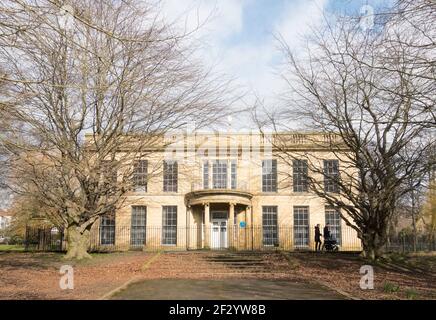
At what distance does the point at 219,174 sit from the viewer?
34562 mm

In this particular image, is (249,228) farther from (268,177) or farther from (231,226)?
(268,177)

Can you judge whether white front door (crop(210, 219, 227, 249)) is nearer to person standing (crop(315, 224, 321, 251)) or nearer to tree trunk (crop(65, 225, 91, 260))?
person standing (crop(315, 224, 321, 251))

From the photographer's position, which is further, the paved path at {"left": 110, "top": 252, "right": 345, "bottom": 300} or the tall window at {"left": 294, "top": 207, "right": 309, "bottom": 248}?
the tall window at {"left": 294, "top": 207, "right": 309, "bottom": 248}

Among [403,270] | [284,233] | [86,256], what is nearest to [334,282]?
[403,270]

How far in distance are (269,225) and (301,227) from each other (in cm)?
244

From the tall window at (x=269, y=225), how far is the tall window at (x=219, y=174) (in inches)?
148

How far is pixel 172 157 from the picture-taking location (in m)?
25.6

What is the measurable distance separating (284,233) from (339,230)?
424cm

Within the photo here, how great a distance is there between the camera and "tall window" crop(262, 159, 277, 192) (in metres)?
34.7

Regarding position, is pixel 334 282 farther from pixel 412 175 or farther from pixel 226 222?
pixel 226 222

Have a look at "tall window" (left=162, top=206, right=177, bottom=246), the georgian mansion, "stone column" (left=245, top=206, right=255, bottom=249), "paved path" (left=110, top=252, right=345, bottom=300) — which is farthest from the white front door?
"paved path" (left=110, top=252, right=345, bottom=300)

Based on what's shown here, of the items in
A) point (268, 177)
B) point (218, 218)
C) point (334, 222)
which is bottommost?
point (334, 222)

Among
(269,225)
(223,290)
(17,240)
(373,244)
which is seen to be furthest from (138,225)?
(223,290)

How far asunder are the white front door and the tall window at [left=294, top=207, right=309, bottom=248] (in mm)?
5384
